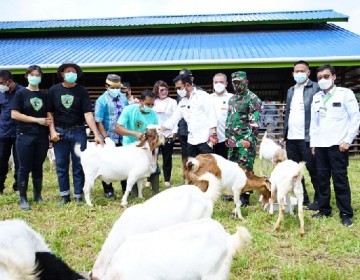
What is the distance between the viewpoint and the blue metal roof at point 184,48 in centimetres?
1226

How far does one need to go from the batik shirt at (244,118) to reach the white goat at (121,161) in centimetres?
119

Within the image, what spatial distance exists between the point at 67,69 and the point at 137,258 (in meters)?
4.10

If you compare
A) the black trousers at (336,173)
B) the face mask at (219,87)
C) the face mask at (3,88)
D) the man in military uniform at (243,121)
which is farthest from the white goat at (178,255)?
the face mask at (3,88)

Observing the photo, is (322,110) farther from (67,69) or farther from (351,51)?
(351,51)

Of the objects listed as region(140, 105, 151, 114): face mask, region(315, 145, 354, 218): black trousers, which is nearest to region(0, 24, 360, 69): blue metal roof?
region(140, 105, 151, 114): face mask

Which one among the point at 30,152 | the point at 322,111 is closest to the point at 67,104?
the point at 30,152

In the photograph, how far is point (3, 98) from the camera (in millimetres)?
6559

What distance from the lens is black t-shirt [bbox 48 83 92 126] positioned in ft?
19.6

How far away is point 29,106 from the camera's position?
228 inches

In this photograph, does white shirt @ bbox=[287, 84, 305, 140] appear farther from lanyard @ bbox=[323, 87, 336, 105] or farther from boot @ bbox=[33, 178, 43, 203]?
boot @ bbox=[33, 178, 43, 203]

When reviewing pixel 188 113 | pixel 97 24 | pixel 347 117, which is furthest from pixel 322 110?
pixel 97 24

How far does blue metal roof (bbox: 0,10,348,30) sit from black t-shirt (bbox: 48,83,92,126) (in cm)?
1252

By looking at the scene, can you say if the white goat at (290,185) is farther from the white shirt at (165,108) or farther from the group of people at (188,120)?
the white shirt at (165,108)

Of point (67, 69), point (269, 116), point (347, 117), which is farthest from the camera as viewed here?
point (269, 116)
